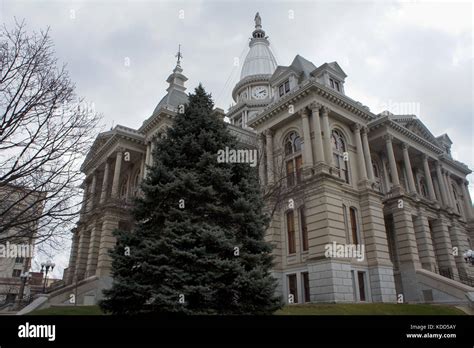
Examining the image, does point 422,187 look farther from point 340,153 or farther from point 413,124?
point 340,153

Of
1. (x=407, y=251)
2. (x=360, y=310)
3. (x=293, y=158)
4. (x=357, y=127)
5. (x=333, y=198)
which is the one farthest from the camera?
(x=357, y=127)

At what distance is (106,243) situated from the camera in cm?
3102

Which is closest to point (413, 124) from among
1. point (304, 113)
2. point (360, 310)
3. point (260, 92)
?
point (304, 113)

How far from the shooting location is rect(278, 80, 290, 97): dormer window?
3046cm

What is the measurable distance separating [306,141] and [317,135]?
3.10 ft

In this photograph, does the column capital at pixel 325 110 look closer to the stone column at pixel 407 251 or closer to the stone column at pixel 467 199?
the stone column at pixel 407 251

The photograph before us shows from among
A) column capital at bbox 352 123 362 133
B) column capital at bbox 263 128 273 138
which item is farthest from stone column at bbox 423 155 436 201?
column capital at bbox 263 128 273 138

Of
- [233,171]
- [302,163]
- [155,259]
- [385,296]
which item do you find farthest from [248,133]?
[155,259]

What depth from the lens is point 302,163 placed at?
87.7ft

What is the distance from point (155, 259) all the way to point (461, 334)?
931cm

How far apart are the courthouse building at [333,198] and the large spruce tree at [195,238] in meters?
5.66

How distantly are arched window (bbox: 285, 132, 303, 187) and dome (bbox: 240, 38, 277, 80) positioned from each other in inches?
1022

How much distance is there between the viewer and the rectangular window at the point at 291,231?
25.2 meters

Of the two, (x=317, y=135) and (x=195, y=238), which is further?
(x=317, y=135)
